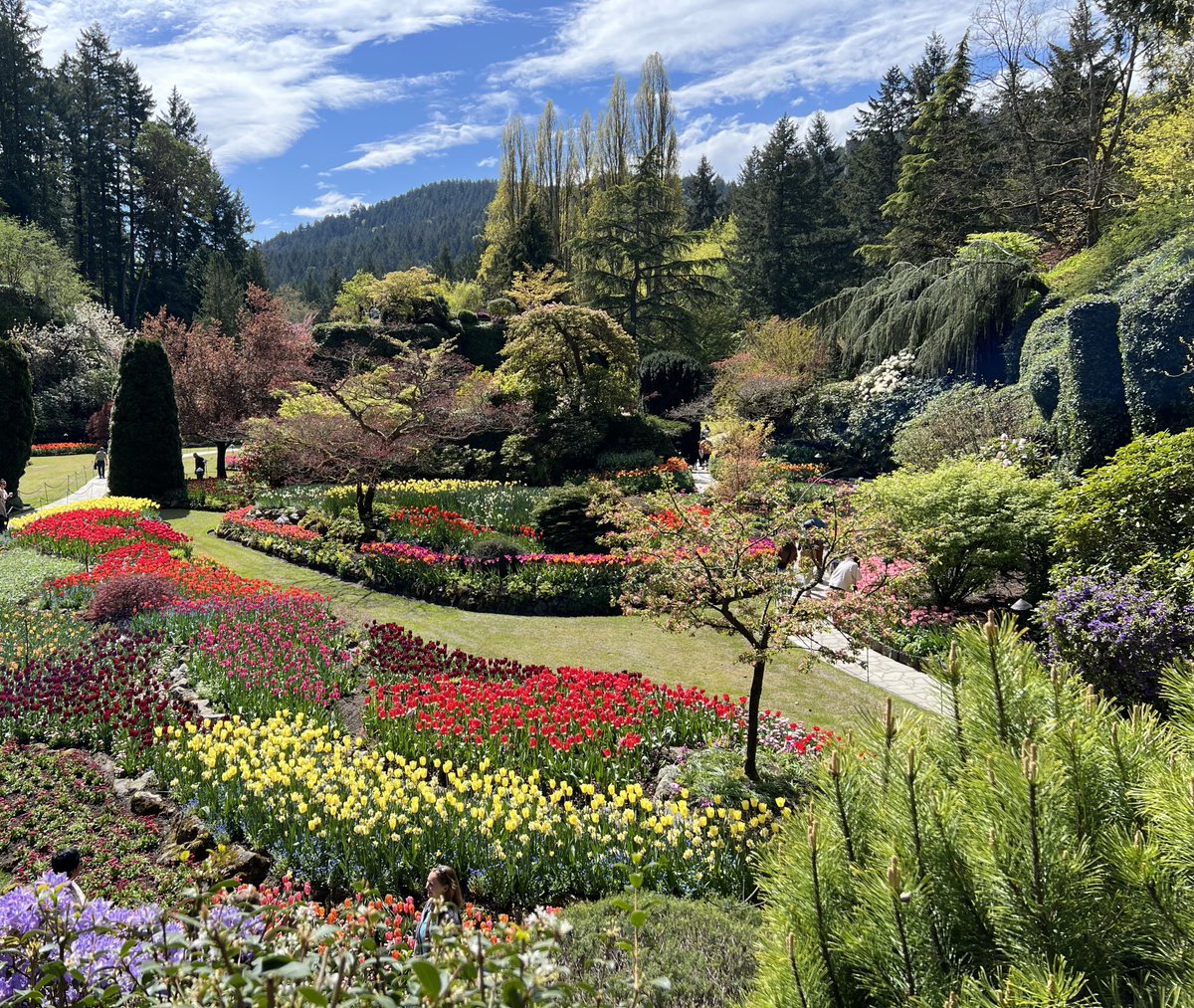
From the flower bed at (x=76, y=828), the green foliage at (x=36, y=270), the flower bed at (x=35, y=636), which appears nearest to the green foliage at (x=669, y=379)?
the flower bed at (x=35, y=636)

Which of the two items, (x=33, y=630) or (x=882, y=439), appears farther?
(x=882, y=439)

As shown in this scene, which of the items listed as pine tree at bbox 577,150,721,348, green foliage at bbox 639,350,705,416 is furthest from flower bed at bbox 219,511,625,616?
pine tree at bbox 577,150,721,348

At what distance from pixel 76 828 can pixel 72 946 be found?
3866mm

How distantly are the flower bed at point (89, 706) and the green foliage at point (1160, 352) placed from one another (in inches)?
563

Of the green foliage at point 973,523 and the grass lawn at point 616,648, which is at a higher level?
the green foliage at point 973,523

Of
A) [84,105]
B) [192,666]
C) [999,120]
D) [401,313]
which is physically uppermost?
[84,105]

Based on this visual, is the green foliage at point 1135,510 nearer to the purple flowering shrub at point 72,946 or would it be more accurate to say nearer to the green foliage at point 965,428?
the green foliage at point 965,428

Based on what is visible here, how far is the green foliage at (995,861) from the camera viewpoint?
1.39m

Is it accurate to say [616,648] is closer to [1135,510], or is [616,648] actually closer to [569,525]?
[569,525]

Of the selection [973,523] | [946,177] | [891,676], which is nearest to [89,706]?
[891,676]

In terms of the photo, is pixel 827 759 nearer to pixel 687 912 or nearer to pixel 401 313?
pixel 687 912

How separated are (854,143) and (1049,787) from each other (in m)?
58.1

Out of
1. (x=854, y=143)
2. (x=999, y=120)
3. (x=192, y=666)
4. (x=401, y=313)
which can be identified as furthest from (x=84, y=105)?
(x=192, y=666)

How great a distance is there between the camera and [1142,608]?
690cm
